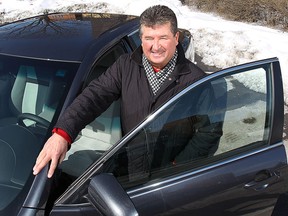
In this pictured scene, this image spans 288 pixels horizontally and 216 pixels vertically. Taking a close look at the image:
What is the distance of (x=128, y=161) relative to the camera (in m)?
1.88

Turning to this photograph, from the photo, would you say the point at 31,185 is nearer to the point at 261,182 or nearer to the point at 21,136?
the point at 21,136

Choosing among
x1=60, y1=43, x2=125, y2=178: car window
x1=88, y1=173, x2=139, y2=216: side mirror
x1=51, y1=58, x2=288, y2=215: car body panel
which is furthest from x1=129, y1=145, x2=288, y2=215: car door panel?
x1=60, y1=43, x2=125, y2=178: car window

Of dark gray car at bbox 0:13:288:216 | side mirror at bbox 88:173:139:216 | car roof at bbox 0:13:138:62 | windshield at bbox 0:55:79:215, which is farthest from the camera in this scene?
car roof at bbox 0:13:138:62

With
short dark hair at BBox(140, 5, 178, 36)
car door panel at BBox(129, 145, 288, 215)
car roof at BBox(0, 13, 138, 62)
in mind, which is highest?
car roof at BBox(0, 13, 138, 62)

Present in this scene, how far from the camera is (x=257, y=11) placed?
915cm

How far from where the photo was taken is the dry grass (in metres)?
8.79

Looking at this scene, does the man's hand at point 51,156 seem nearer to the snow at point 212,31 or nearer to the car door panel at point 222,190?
the car door panel at point 222,190

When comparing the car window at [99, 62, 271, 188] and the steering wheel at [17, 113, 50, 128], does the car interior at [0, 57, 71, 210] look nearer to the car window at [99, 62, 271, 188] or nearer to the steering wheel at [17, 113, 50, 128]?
the steering wheel at [17, 113, 50, 128]

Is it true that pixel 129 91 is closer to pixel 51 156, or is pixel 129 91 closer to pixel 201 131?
pixel 201 131

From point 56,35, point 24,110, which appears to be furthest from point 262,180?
point 56,35

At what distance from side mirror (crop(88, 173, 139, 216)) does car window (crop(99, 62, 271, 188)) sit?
16 centimetres

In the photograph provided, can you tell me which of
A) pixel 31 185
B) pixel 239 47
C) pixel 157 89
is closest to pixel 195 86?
pixel 157 89

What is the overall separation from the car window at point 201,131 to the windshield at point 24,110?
49 cm

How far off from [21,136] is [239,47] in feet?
19.7
